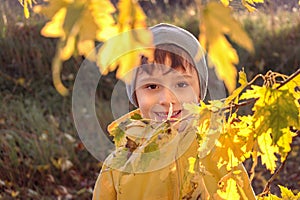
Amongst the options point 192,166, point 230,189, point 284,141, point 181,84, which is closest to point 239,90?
point 284,141

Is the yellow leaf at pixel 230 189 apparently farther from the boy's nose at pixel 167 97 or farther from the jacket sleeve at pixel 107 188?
the jacket sleeve at pixel 107 188

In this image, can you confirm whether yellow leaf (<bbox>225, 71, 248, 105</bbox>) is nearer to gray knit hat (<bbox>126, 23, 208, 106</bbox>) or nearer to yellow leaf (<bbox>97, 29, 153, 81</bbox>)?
yellow leaf (<bbox>97, 29, 153, 81</bbox>)

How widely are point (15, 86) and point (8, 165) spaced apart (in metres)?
1.15

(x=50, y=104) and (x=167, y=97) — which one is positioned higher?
(x=167, y=97)

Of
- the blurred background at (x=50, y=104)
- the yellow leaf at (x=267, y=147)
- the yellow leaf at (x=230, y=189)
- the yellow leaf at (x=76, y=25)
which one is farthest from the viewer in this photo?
the blurred background at (x=50, y=104)

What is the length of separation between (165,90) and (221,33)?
3.24ft

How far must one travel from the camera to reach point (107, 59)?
0.66m

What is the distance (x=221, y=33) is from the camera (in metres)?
0.60

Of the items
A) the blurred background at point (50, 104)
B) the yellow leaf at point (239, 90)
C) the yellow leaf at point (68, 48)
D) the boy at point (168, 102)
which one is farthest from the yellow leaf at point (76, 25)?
the blurred background at point (50, 104)

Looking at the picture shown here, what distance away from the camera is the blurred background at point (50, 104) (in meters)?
4.07

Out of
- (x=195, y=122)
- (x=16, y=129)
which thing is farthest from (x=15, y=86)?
(x=195, y=122)

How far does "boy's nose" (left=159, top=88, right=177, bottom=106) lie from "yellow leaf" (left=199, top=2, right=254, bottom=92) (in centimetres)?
94

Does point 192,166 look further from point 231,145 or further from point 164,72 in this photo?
point 164,72

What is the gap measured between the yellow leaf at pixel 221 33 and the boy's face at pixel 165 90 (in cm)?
91
